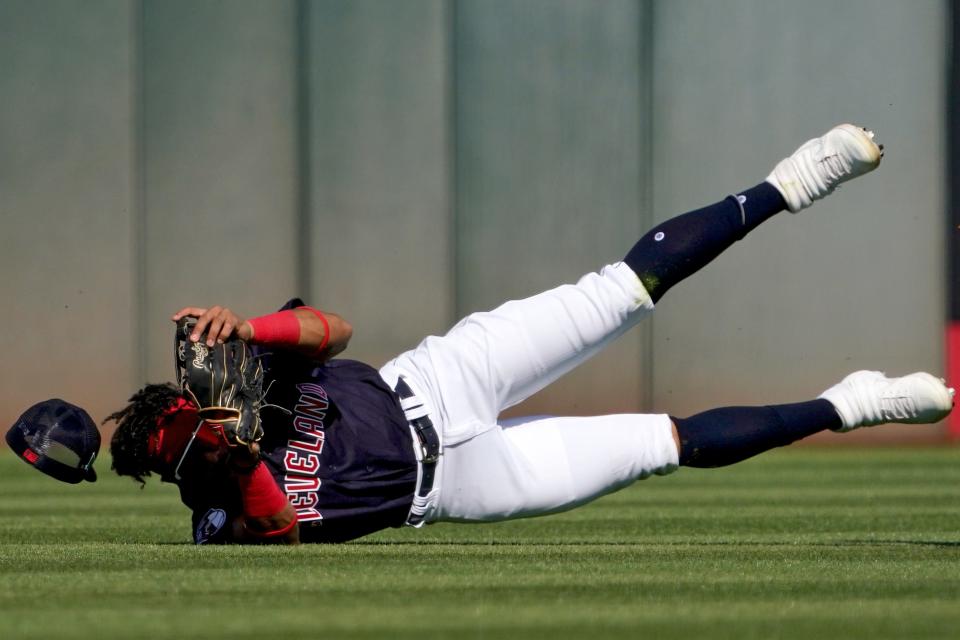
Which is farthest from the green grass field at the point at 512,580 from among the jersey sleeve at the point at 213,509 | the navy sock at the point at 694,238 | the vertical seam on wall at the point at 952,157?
the vertical seam on wall at the point at 952,157

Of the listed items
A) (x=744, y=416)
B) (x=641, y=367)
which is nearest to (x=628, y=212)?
(x=641, y=367)

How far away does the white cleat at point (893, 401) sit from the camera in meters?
4.11

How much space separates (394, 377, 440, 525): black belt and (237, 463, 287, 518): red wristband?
1.19ft

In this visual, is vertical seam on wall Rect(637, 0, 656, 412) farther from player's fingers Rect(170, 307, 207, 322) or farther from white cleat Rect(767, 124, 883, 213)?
player's fingers Rect(170, 307, 207, 322)

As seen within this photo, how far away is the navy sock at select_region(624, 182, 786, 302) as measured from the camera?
4.05 m

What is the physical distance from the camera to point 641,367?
32.3 feet

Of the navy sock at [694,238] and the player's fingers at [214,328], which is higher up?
the navy sock at [694,238]

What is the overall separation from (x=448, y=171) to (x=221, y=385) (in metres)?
6.28

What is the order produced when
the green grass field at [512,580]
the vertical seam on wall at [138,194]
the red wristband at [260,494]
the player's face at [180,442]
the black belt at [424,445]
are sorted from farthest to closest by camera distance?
the vertical seam on wall at [138,194] → the black belt at [424,445] → the player's face at [180,442] → the red wristband at [260,494] → the green grass field at [512,580]

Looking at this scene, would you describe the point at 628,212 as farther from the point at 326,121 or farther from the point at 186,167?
the point at 186,167

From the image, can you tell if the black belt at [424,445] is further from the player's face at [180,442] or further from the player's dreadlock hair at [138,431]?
the player's dreadlock hair at [138,431]

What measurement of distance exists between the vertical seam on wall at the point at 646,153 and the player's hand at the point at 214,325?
627cm

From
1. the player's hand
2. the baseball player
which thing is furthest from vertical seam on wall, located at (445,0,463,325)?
the player's hand

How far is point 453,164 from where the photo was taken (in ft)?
32.1
